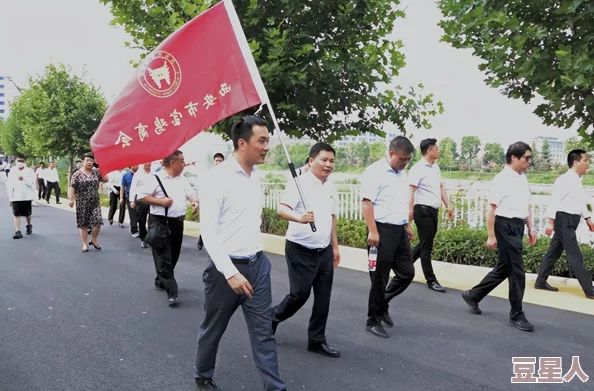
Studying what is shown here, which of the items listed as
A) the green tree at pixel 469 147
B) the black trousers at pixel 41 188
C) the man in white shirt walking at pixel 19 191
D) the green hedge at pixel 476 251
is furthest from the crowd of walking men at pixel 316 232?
the black trousers at pixel 41 188

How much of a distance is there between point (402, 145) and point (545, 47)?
2889 mm

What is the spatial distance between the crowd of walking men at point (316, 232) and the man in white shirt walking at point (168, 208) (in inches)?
0.5

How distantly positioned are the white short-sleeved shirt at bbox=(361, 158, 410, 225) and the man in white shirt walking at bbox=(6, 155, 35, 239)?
906 centimetres

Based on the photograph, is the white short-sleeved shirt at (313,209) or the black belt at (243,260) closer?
the black belt at (243,260)

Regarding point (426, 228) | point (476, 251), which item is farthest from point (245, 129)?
point (476, 251)

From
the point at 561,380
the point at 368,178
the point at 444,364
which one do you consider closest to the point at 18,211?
the point at 368,178

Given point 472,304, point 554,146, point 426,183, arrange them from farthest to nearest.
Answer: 1. point 554,146
2. point 426,183
3. point 472,304

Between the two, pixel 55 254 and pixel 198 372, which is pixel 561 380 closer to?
pixel 198 372

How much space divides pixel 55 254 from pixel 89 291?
10.2ft

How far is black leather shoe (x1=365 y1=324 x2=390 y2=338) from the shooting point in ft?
15.2

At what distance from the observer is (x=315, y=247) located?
160 inches

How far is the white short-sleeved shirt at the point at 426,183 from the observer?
6289 millimetres

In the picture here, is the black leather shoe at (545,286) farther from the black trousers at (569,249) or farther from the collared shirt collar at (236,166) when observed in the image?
the collared shirt collar at (236,166)

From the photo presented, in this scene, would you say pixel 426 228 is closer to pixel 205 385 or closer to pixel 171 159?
pixel 171 159
